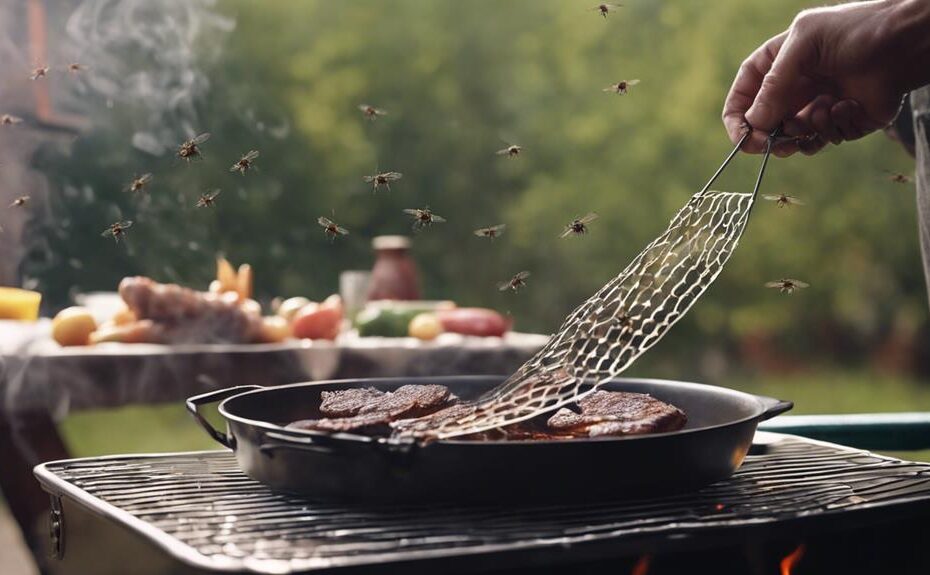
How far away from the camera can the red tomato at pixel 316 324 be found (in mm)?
4734

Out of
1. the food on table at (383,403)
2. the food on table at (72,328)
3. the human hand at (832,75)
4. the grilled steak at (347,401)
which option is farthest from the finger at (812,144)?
the food on table at (72,328)

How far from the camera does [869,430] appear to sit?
264cm

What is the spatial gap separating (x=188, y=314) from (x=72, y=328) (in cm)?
45

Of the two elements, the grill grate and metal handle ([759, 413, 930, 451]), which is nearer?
the grill grate

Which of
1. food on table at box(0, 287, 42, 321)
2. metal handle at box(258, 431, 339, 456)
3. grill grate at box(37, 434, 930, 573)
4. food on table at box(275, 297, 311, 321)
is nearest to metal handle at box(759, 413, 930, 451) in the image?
grill grate at box(37, 434, 930, 573)

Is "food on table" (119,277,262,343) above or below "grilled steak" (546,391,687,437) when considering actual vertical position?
above

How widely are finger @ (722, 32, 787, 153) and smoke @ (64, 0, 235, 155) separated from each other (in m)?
2.99

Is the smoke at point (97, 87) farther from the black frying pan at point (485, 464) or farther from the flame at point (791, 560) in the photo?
the flame at point (791, 560)

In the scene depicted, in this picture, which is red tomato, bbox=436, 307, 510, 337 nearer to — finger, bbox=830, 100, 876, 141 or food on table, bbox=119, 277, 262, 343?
food on table, bbox=119, 277, 262, 343

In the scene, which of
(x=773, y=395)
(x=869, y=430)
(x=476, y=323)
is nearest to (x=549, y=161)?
(x=773, y=395)

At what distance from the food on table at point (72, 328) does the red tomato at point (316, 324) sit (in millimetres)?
856

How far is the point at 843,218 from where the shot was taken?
1330 cm

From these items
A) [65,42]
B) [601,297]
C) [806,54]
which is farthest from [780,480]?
[65,42]

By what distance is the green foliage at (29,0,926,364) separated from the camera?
12.8 meters
